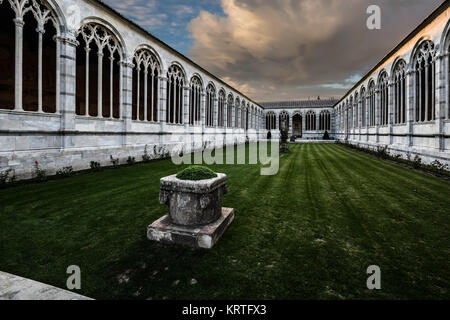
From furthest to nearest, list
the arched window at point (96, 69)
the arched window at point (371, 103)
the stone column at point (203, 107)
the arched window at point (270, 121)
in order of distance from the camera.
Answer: the arched window at point (270, 121) < the arched window at point (371, 103) < the stone column at point (203, 107) < the arched window at point (96, 69)

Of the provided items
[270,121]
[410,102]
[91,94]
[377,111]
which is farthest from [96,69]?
[270,121]

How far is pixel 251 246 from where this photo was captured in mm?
3447

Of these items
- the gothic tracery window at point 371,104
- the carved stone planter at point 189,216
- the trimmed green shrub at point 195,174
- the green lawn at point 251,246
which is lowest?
the green lawn at point 251,246

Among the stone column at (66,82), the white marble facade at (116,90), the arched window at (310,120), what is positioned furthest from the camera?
the arched window at (310,120)

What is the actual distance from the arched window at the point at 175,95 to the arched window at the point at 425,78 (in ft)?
52.1

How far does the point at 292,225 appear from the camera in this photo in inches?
165

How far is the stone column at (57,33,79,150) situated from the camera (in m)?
9.18

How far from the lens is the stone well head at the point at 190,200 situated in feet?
11.6

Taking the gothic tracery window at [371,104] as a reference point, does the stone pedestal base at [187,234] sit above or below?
below

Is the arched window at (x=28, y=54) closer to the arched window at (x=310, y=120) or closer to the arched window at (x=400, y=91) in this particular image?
the arched window at (x=400, y=91)

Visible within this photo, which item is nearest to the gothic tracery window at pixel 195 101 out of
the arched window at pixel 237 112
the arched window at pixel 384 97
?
the arched window at pixel 237 112

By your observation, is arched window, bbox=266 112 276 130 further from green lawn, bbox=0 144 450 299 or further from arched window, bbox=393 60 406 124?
green lawn, bbox=0 144 450 299
